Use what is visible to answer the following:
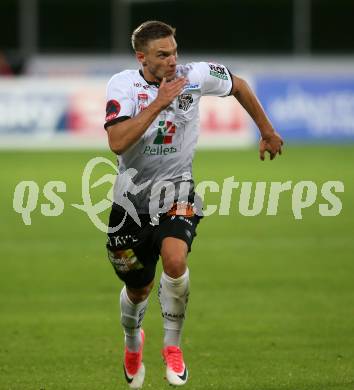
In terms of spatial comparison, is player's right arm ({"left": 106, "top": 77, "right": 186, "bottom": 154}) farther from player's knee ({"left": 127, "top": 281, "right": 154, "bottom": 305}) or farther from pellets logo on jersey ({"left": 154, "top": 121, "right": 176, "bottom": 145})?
player's knee ({"left": 127, "top": 281, "right": 154, "bottom": 305})

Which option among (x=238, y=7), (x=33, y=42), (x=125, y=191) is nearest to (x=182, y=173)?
(x=125, y=191)

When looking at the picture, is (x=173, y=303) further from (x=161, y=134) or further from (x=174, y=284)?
(x=161, y=134)

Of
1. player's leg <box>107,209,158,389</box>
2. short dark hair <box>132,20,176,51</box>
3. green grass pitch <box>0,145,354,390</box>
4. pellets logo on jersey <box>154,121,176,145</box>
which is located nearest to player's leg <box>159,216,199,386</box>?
player's leg <box>107,209,158,389</box>

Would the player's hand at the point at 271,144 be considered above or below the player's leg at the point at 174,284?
above

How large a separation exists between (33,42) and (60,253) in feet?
66.2

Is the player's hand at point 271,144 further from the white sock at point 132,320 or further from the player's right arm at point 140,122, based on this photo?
the white sock at point 132,320

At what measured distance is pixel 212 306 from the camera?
1047 cm

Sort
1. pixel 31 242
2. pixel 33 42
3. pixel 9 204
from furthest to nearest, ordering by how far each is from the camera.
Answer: pixel 33 42 < pixel 9 204 < pixel 31 242

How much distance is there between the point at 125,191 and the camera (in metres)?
7.48

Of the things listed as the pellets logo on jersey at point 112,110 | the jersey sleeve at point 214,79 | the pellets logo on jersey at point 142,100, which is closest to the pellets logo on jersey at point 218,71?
the jersey sleeve at point 214,79

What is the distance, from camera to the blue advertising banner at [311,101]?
26.4m

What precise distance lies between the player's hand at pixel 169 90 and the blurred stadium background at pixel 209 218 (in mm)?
1935

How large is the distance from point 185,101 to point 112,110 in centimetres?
59

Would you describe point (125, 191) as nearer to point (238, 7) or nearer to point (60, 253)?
point (60, 253)
